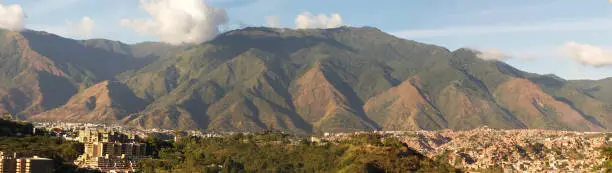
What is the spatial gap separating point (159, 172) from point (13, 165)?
43.0 metres

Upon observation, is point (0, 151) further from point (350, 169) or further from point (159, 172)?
point (350, 169)

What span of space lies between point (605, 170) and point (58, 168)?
96.9m

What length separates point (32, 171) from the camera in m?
160

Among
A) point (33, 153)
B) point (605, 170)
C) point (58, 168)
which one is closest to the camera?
point (605, 170)

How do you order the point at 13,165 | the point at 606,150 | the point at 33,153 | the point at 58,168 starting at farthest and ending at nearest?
1. the point at 33,153
2. the point at 58,168
3. the point at 13,165
4. the point at 606,150

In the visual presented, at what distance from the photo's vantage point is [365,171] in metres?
196

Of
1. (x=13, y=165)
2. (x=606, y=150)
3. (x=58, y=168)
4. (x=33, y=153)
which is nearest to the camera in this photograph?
(x=606, y=150)

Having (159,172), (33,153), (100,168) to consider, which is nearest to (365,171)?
(159,172)

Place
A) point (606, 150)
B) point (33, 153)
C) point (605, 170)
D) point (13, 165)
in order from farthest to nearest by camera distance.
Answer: point (33, 153)
point (13, 165)
point (605, 170)
point (606, 150)

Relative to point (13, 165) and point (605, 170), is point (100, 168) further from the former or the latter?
point (605, 170)

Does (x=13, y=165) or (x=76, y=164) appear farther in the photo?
(x=76, y=164)

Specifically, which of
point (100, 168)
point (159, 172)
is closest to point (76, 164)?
point (100, 168)

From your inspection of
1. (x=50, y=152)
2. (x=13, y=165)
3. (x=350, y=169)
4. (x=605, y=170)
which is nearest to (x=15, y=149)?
(x=50, y=152)

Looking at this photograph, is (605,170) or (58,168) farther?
(58,168)
